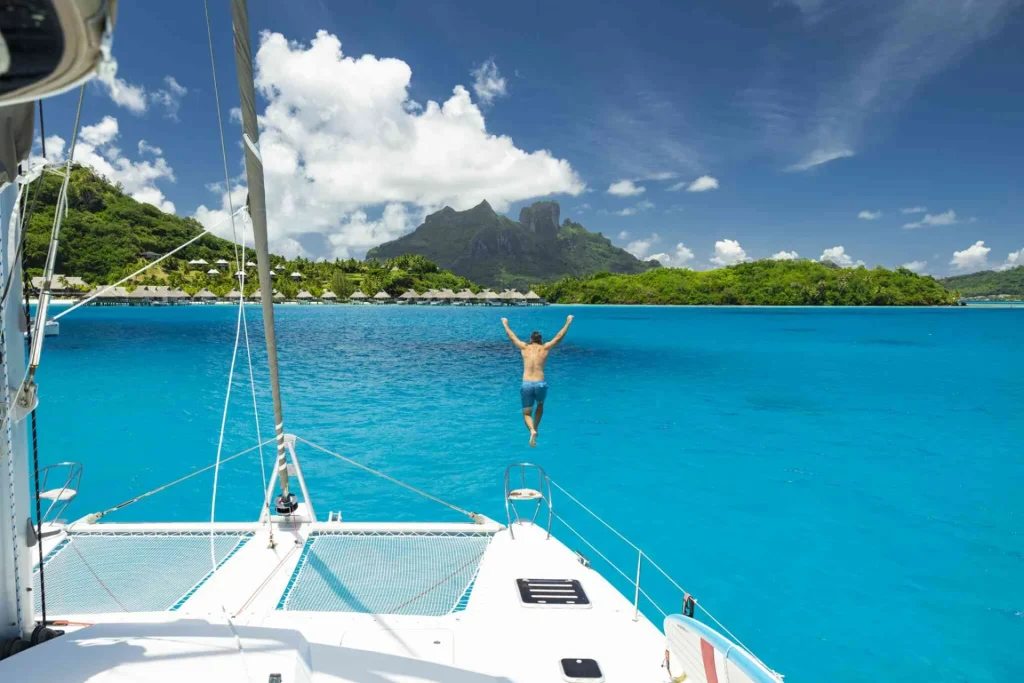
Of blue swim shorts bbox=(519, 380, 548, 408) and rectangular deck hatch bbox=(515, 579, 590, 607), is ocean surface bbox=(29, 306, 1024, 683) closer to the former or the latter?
blue swim shorts bbox=(519, 380, 548, 408)

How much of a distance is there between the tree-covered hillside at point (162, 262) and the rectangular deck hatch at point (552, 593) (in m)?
105

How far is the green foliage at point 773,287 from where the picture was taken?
158750 millimetres

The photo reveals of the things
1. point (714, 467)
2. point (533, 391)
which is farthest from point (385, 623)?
point (714, 467)

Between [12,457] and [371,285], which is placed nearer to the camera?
[12,457]

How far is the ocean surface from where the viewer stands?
8.19 meters

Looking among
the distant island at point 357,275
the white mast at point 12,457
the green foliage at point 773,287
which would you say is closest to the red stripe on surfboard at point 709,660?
the white mast at point 12,457

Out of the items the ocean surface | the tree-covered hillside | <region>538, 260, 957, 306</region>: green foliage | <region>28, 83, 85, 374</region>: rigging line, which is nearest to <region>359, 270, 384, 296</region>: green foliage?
the tree-covered hillside

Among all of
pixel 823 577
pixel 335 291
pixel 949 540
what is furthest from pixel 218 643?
pixel 335 291

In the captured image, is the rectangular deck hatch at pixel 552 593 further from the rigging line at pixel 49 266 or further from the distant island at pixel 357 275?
the distant island at pixel 357 275

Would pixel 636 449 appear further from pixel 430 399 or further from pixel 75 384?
pixel 75 384

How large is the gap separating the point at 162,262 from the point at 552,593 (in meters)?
147

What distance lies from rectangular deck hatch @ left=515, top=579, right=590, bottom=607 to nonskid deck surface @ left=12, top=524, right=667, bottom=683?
0.06m

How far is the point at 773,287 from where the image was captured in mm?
165125

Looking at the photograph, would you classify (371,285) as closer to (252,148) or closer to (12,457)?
(252,148)
